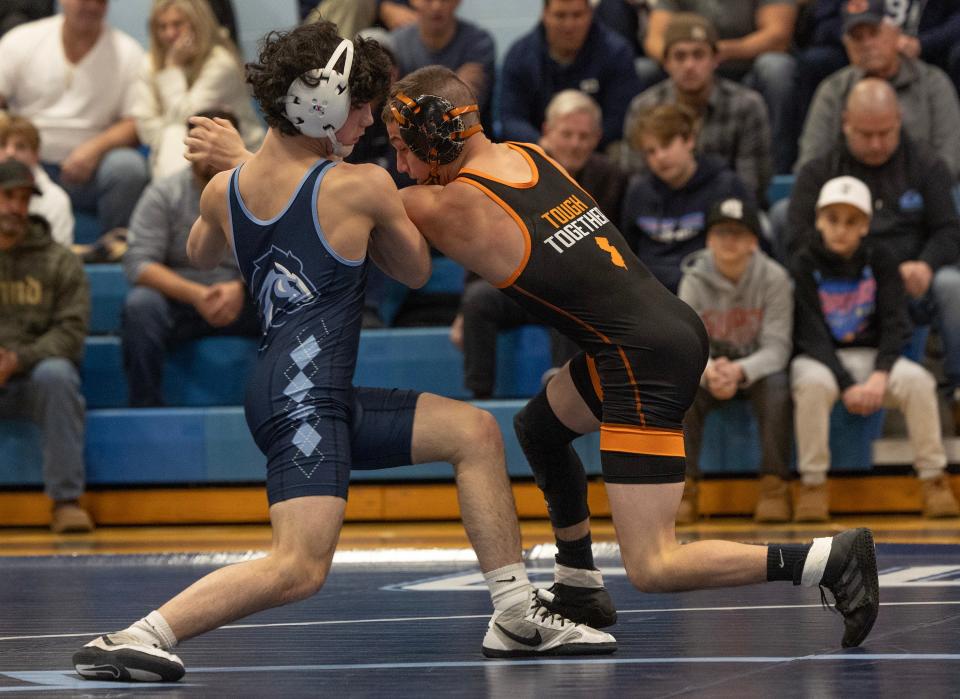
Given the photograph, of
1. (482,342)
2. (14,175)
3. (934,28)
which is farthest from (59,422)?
(934,28)

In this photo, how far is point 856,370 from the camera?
6.29 m

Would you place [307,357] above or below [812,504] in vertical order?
above

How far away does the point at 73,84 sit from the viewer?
8.20 m

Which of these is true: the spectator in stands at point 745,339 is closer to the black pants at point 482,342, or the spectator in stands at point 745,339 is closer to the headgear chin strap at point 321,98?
the black pants at point 482,342

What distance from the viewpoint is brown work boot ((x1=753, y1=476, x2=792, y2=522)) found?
20.2 ft

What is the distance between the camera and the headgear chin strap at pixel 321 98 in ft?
11.5

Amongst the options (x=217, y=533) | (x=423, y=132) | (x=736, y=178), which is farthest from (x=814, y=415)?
(x=423, y=132)

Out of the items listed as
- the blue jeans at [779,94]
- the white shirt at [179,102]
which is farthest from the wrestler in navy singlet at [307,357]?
the blue jeans at [779,94]

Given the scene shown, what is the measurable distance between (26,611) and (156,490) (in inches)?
85.6

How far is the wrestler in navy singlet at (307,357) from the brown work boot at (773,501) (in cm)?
286

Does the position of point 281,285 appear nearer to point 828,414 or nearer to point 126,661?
point 126,661

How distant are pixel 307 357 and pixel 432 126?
0.64m

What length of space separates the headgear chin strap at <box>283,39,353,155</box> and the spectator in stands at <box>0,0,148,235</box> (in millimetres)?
4754

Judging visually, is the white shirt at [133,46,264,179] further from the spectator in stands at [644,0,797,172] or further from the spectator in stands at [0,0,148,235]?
the spectator in stands at [644,0,797,172]
